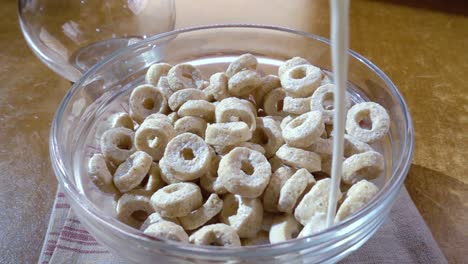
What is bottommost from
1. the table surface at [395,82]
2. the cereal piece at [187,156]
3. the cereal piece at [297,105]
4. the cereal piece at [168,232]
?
the table surface at [395,82]

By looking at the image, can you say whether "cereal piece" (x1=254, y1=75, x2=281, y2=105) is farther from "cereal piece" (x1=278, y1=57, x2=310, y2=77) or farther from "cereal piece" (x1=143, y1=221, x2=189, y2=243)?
"cereal piece" (x1=143, y1=221, x2=189, y2=243)

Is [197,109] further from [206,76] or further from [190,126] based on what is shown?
[206,76]

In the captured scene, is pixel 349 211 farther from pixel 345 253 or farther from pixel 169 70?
pixel 169 70

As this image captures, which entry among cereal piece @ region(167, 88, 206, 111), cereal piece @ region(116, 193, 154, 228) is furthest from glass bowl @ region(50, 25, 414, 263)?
cereal piece @ region(167, 88, 206, 111)

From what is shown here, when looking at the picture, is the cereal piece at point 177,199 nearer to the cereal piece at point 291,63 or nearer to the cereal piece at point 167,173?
the cereal piece at point 167,173

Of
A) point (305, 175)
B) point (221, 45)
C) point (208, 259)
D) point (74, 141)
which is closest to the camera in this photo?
point (208, 259)

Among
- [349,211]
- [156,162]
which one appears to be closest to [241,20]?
[156,162]

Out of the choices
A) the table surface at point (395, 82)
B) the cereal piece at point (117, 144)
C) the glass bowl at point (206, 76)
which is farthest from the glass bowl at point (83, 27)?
the cereal piece at point (117, 144)
